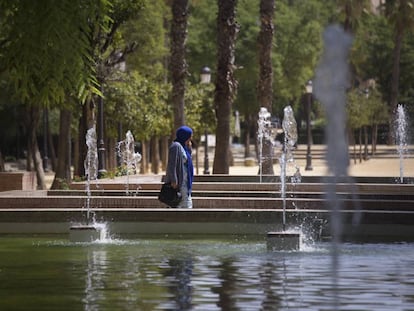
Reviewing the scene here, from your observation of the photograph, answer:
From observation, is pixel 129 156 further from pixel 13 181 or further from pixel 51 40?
pixel 51 40

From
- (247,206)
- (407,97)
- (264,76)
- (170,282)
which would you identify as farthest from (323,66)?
(407,97)

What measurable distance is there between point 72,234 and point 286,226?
350 cm

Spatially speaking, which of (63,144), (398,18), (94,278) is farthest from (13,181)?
(398,18)

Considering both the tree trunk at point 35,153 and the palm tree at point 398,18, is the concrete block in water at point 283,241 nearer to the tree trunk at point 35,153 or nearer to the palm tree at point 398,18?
the tree trunk at point 35,153

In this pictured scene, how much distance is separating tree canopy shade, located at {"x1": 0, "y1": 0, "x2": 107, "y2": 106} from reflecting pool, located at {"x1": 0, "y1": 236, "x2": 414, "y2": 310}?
2.11 metres

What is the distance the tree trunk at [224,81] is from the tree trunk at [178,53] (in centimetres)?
98

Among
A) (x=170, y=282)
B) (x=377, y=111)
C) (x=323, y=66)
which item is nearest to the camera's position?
(x=323, y=66)

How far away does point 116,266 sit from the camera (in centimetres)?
1506

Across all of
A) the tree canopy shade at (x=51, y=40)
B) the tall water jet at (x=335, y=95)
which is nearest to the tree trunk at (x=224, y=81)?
the tree canopy shade at (x=51, y=40)

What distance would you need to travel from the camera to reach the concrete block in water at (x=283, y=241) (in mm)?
16734

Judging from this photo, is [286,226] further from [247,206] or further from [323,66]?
[323,66]

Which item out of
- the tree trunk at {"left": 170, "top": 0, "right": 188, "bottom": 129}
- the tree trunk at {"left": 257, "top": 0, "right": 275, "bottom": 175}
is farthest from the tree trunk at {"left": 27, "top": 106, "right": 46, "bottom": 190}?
the tree trunk at {"left": 257, "top": 0, "right": 275, "bottom": 175}

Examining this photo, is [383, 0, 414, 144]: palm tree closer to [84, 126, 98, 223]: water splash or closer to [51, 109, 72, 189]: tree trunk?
[51, 109, 72, 189]: tree trunk

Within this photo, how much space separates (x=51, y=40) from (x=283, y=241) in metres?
5.60
